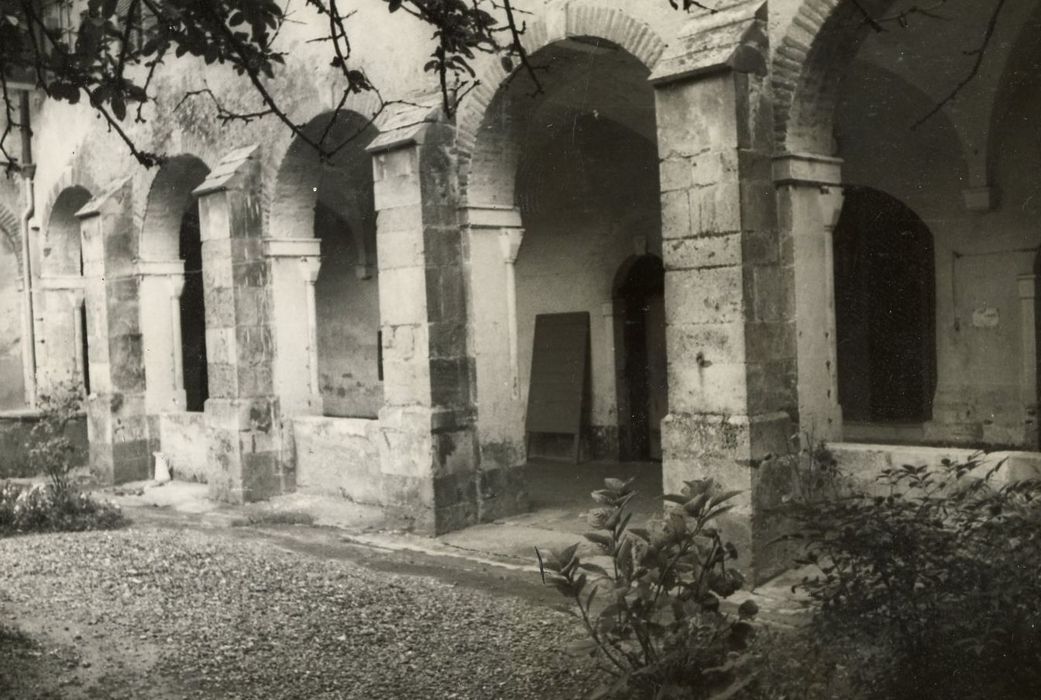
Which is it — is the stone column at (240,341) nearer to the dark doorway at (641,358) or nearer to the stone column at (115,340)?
the stone column at (115,340)

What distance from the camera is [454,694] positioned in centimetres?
486

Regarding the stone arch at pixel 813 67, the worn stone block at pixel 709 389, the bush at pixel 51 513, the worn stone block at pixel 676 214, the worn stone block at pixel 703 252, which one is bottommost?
the bush at pixel 51 513

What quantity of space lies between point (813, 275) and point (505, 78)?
9.61ft

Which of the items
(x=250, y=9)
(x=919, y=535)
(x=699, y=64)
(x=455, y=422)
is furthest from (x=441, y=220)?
(x=919, y=535)

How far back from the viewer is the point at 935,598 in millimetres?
3799

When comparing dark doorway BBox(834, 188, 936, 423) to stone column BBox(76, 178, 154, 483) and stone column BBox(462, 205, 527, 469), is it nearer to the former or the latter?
stone column BBox(462, 205, 527, 469)

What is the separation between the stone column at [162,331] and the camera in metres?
13.0

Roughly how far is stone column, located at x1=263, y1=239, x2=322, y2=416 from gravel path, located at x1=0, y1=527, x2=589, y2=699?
3.29 m

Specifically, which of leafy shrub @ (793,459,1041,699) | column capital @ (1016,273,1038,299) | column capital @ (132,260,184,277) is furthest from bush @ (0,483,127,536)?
column capital @ (1016,273,1038,299)

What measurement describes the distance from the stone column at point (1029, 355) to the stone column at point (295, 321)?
7.00 metres

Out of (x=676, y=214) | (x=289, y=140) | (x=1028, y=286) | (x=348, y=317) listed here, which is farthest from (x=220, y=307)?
(x=1028, y=286)

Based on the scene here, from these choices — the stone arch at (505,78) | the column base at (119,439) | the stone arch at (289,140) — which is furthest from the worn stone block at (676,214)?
the column base at (119,439)

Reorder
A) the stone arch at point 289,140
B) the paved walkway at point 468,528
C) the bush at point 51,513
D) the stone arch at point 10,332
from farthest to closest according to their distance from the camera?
the stone arch at point 10,332 < the stone arch at point 289,140 < the bush at point 51,513 < the paved walkway at point 468,528

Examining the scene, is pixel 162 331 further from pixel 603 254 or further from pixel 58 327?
pixel 603 254
